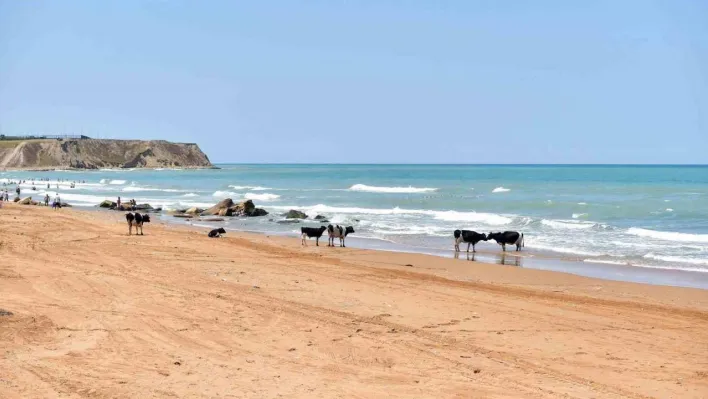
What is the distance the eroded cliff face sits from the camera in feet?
534

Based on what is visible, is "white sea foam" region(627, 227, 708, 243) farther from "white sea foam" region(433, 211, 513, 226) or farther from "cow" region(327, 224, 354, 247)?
"cow" region(327, 224, 354, 247)

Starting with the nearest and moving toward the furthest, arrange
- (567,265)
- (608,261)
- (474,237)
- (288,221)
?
(567,265) → (608,261) → (474,237) → (288,221)

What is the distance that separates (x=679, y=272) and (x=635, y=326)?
7849 millimetres

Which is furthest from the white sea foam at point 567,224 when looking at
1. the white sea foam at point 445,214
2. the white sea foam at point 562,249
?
the white sea foam at point 562,249

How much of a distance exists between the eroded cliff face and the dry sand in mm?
162734

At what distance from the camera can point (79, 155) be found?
17650 cm

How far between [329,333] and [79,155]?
18294cm

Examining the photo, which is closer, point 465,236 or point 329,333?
point 329,333

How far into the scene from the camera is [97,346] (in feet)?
26.3

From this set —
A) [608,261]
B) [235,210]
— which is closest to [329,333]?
[608,261]

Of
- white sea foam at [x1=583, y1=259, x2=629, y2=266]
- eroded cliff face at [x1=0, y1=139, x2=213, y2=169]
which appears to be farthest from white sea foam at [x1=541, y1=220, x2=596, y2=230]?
eroded cliff face at [x1=0, y1=139, x2=213, y2=169]

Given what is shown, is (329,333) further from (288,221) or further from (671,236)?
(288,221)

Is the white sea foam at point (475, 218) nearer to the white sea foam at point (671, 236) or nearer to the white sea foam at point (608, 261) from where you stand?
the white sea foam at point (671, 236)

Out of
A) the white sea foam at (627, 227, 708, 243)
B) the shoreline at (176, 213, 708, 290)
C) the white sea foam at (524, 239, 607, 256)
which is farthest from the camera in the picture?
the white sea foam at (627, 227, 708, 243)
